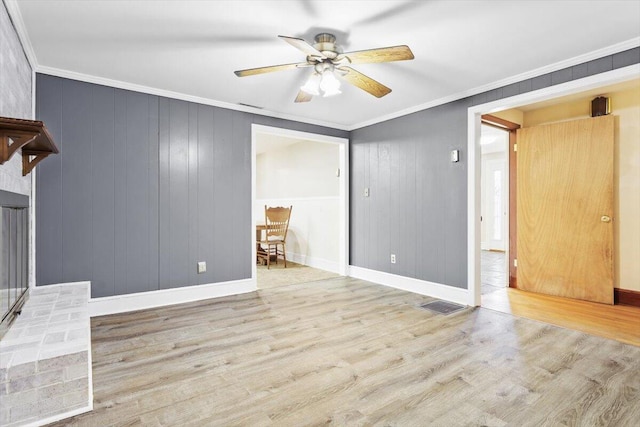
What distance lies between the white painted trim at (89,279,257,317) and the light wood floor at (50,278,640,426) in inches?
5.7

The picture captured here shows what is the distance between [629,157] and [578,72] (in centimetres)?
159

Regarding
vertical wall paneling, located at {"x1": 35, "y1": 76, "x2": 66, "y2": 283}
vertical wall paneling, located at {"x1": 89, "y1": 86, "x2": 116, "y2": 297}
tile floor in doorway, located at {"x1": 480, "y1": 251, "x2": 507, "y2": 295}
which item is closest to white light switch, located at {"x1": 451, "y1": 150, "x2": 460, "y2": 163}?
tile floor in doorway, located at {"x1": 480, "y1": 251, "x2": 507, "y2": 295}

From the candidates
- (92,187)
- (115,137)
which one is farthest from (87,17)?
(92,187)

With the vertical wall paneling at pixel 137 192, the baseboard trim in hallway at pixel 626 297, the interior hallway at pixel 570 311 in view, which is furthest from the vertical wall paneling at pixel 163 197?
the baseboard trim in hallway at pixel 626 297

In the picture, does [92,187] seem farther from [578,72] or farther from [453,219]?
[578,72]

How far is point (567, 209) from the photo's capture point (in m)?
3.94

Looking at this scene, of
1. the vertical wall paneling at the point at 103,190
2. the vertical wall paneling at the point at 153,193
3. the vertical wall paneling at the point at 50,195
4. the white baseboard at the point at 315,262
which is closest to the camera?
the vertical wall paneling at the point at 50,195

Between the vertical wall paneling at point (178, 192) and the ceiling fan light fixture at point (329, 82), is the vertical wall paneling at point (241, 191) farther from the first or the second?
the ceiling fan light fixture at point (329, 82)

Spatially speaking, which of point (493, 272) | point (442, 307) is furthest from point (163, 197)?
point (493, 272)

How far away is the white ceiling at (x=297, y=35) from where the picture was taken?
→ 2.07 metres

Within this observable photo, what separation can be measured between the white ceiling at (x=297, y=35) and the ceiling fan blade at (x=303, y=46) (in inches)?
7.0

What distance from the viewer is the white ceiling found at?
81.6 inches

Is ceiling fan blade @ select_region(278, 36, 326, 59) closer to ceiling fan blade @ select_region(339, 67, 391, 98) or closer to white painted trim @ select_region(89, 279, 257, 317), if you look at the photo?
ceiling fan blade @ select_region(339, 67, 391, 98)

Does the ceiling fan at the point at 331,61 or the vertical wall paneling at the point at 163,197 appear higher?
the ceiling fan at the point at 331,61
